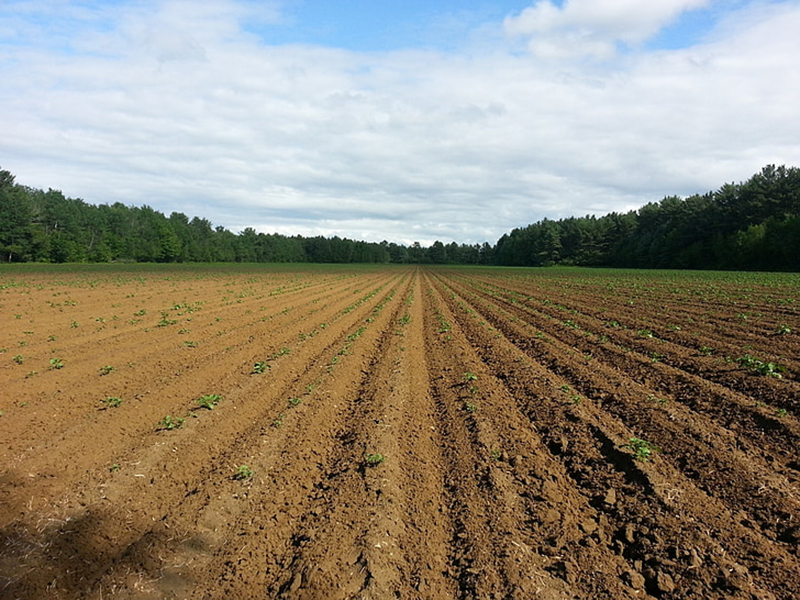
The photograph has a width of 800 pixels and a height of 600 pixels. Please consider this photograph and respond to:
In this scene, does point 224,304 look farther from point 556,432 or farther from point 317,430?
point 556,432

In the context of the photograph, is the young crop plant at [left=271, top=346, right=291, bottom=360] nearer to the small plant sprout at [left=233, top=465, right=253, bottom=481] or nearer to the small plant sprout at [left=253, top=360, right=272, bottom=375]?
the small plant sprout at [left=253, top=360, right=272, bottom=375]

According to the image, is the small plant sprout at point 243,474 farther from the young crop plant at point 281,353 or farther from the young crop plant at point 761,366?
the young crop plant at point 761,366

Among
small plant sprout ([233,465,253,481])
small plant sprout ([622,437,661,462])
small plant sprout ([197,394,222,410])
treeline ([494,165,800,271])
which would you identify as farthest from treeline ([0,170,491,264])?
treeline ([494,165,800,271])

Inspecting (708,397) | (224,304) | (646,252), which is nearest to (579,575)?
(708,397)

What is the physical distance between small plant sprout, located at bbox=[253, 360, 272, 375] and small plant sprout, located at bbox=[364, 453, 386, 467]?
4.89 m

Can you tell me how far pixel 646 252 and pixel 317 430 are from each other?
101m

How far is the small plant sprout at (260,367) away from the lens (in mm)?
10070

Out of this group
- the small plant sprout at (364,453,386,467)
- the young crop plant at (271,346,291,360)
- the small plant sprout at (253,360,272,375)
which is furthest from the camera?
the young crop plant at (271,346,291,360)

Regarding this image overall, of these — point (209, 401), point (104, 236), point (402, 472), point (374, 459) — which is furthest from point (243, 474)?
point (104, 236)

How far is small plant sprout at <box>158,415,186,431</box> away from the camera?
6.86 meters

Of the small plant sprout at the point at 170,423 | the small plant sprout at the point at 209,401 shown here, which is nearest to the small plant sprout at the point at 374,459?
the small plant sprout at the point at 170,423

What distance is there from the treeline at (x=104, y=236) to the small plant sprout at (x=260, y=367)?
86435 mm

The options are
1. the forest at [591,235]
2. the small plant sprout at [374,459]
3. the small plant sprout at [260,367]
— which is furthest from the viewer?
the forest at [591,235]

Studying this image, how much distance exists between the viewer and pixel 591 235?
4636 inches
